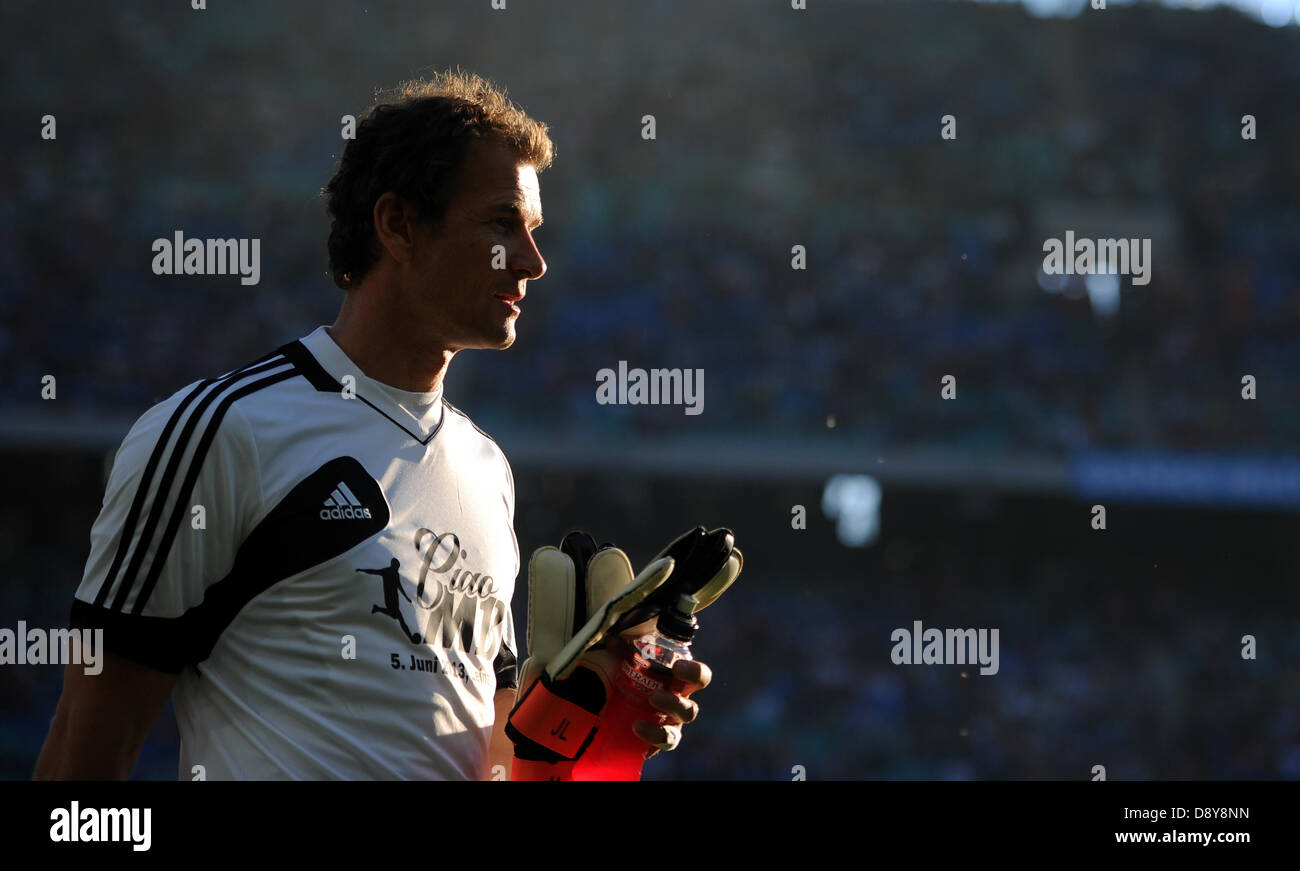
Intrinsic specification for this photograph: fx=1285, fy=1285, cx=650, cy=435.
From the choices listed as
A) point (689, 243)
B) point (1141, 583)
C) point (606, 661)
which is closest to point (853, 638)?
point (1141, 583)

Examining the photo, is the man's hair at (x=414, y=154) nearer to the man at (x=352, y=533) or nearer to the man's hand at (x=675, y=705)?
the man at (x=352, y=533)

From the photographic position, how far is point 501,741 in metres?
1.98

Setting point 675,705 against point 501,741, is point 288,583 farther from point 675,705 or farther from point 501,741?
point 675,705

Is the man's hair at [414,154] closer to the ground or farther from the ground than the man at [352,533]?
farther from the ground

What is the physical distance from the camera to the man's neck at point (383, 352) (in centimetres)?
192

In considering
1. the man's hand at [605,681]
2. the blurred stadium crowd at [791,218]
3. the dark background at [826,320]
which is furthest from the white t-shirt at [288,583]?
the blurred stadium crowd at [791,218]

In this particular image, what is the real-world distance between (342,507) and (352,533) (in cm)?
4

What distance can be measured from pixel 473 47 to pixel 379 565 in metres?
10.5

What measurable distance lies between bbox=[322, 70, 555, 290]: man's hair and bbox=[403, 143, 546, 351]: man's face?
0.03 metres

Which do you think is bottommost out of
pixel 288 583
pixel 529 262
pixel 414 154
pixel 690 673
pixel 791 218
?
pixel 690 673

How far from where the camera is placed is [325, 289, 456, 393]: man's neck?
192 centimetres

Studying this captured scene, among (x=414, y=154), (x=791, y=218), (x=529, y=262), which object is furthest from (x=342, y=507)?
(x=791, y=218)

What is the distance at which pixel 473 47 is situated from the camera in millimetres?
11500

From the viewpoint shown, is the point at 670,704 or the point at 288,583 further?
the point at 670,704
